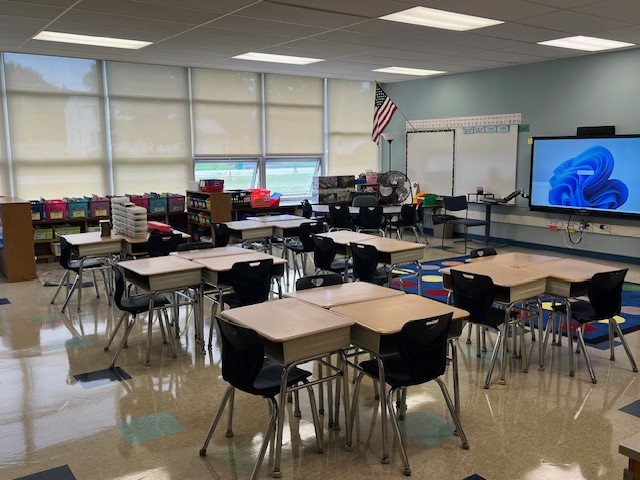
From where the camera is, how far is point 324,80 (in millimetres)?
12109

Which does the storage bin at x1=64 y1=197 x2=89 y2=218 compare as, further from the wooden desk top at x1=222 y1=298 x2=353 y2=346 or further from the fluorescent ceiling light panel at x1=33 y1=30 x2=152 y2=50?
the wooden desk top at x1=222 y1=298 x2=353 y2=346

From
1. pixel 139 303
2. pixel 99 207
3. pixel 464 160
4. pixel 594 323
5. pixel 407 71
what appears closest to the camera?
pixel 139 303

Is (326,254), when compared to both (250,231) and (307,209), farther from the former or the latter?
(307,209)

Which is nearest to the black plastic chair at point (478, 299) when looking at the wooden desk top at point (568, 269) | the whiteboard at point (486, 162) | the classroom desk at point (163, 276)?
the wooden desk top at point (568, 269)

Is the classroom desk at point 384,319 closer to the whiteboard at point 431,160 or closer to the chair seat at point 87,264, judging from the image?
the chair seat at point 87,264

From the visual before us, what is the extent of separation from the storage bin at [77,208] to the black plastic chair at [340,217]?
3842mm

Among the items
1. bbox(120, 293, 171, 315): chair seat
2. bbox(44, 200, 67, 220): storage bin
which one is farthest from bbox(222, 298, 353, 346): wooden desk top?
bbox(44, 200, 67, 220): storage bin

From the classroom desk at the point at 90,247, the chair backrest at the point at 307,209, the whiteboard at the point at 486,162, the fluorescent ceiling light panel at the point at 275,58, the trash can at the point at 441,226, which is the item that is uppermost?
the fluorescent ceiling light panel at the point at 275,58

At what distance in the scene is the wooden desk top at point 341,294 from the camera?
156 inches

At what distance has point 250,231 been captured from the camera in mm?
7535

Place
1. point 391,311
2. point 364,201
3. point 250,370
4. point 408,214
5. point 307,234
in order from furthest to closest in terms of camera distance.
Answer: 1. point 364,201
2. point 408,214
3. point 307,234
4. point 391,311
5. point 250,370

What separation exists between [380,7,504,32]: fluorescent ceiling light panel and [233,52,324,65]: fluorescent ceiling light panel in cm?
291

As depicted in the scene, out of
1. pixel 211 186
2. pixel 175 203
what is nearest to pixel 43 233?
pixel 175 203

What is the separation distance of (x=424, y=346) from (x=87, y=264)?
4903 millimetres
